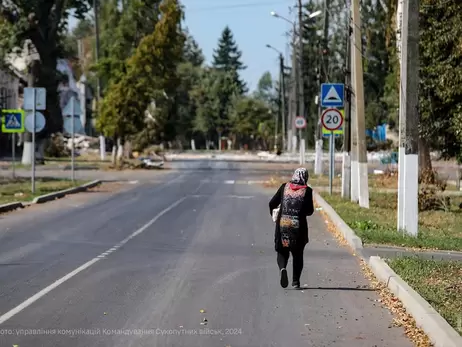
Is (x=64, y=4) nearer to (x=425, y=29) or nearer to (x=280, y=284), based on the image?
(x=425, y=29)

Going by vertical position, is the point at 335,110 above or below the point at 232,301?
above

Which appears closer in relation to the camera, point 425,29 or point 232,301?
point 232,301

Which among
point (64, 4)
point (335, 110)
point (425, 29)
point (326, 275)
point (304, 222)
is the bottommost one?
point (326, 275)

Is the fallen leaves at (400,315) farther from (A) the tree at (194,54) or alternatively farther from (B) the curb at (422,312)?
(A) the tree at (194,54)

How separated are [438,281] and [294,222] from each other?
2.01m

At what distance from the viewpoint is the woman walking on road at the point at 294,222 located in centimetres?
1115

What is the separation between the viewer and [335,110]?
26188 millimetres

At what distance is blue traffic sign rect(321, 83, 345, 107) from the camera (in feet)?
83.9

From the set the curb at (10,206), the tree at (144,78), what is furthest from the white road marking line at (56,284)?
the tree at (144,78)

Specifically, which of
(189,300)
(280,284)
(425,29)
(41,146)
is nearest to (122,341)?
(189,300)

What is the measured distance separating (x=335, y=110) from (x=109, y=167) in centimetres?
2593

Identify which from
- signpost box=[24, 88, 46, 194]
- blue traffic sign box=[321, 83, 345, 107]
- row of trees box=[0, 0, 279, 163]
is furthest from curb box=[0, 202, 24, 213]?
row of trees box=[0, 0, 279, 163]

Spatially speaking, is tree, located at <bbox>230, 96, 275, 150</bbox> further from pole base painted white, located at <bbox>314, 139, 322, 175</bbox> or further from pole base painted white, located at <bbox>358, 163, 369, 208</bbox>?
pole base painted white, located at <bbox>358, 163, 369, 208</bbox>

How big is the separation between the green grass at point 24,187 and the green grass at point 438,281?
578 inches
